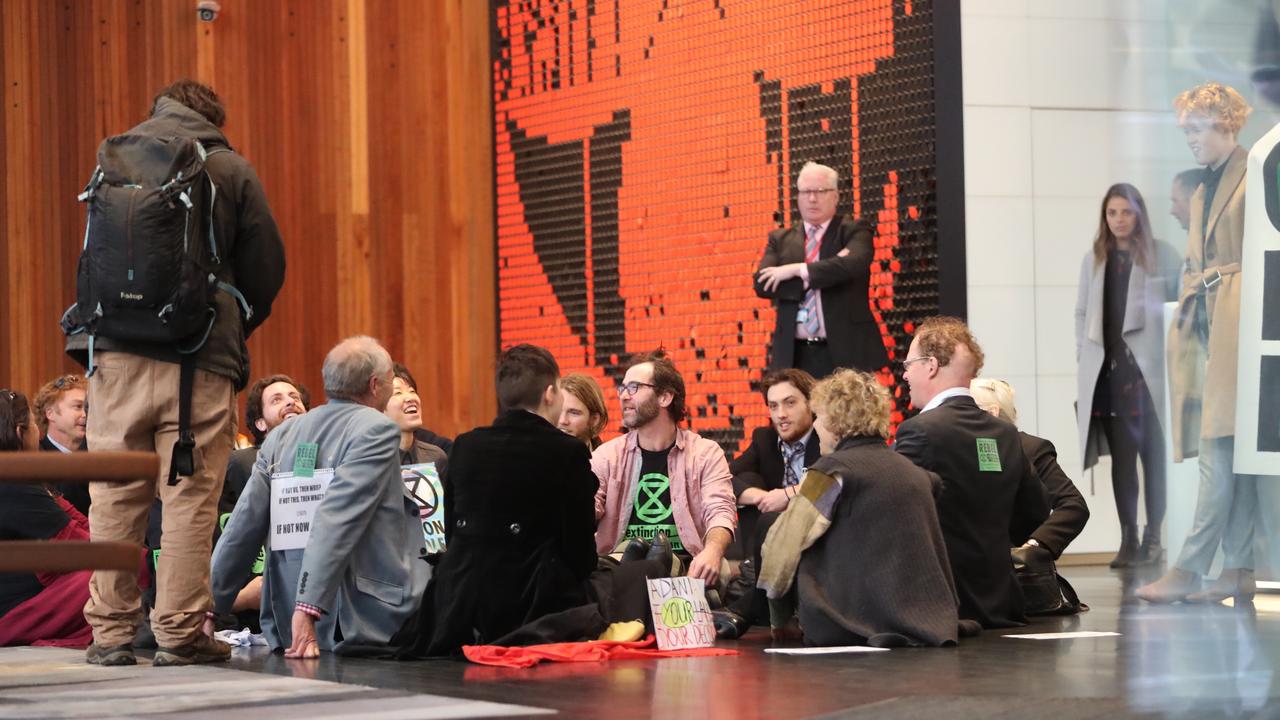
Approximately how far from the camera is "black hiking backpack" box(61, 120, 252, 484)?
4773 mm

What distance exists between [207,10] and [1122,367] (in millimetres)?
5477

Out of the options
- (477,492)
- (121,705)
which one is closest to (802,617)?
A: (477,492)

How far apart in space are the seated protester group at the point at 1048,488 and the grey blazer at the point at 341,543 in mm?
2251

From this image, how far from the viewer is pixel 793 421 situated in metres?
6.54

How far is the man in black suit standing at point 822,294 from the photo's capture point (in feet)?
25.0

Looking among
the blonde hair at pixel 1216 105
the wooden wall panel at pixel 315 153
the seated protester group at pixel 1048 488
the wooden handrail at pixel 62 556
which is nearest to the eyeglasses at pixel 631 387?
the seated protester group at pixel 1048 488

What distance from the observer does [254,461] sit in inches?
241

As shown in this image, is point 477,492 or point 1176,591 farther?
point 477,492

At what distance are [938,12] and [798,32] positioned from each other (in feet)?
2.91

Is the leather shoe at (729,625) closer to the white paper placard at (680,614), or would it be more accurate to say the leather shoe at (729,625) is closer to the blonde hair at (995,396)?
the white paper placard at (680,614)

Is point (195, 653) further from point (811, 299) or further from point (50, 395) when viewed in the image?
point (811, 299)

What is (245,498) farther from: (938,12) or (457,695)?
(938,12)

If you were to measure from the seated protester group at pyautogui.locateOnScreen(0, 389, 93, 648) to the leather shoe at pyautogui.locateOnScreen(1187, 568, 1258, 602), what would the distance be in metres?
3.80

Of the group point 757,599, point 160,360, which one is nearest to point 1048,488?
point 757,599
